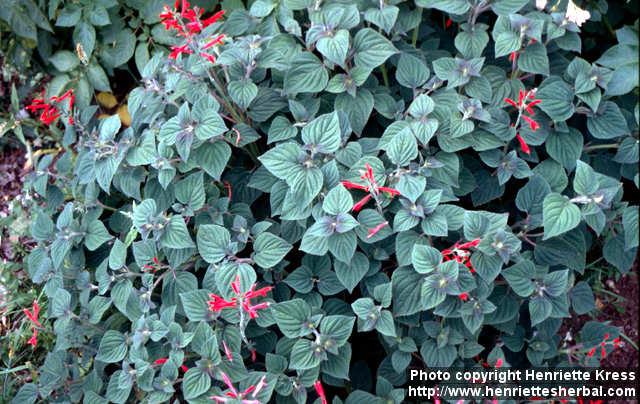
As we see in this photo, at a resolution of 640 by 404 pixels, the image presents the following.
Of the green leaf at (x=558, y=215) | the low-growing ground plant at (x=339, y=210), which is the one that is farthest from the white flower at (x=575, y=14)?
the green leaf at (x=558, y=215)

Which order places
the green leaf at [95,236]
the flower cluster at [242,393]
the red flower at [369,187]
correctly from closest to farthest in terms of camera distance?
the flower cluster at [242,393]
the red flower at [369,187]
the green leaf at [95,236]

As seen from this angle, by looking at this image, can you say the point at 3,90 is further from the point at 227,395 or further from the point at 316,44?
the point at 227,395

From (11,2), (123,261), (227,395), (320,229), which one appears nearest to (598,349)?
(320,229)

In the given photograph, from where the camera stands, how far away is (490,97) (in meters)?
2.57

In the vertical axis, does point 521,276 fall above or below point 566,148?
below

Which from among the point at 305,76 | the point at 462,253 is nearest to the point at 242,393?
the point at 462,253

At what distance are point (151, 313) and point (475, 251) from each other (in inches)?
47.3

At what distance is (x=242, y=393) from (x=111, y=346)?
0.61 metres

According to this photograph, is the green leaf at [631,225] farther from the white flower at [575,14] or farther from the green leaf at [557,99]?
the white flower at [575,14]

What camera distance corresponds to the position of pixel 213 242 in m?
2.38

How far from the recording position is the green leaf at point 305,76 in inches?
100

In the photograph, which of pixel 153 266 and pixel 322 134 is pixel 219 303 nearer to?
pixel 153 266

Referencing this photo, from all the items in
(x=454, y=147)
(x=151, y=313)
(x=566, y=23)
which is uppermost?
(x=566, y=23)

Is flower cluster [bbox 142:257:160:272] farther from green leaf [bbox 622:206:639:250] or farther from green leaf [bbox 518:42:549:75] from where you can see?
green leaf [bbox 622:206:639:250]
